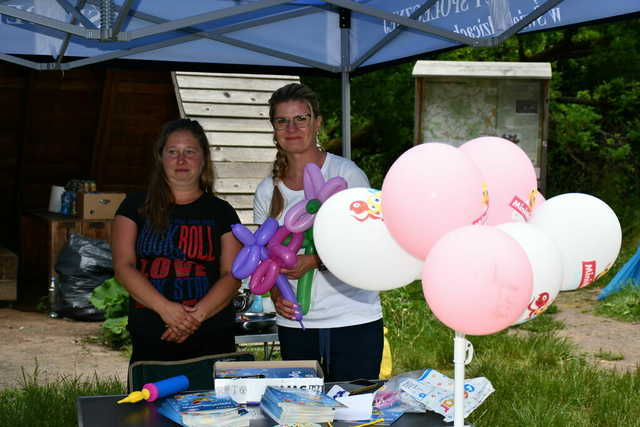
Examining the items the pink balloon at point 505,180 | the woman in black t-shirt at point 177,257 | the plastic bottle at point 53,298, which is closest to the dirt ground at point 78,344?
the plastic bottle at point 53,298

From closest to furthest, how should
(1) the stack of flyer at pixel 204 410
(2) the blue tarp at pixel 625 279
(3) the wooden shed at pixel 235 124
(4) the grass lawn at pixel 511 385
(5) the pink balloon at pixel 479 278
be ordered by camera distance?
(5) the pink balloon at pixel 479 278, (1) the stack of flyer at pixel 204 410, (4) the grass lawn at pixel 511 385, (3) the wooden shed at pixel 235 124, (2) the blue tarp at pixel 625 279

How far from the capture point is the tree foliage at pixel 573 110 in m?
11.3

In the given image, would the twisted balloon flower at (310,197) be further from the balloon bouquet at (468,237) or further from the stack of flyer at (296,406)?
the stack of flyer at (296,406)

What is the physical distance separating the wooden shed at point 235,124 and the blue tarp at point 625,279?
355 centimetres

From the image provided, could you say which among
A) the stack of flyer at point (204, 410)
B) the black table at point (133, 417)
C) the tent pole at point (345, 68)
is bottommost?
the black table at point (133, 417)

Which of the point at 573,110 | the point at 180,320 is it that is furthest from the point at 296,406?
the point at 573,110

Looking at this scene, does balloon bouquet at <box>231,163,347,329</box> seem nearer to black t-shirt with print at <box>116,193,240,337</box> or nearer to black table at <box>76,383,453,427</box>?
black t-shirt with print at <box>116,193,240,337</box>

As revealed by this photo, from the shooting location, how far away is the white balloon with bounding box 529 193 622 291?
2.15 m

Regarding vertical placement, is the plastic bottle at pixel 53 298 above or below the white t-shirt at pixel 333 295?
below

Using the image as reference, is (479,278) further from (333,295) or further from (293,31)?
(293,31)

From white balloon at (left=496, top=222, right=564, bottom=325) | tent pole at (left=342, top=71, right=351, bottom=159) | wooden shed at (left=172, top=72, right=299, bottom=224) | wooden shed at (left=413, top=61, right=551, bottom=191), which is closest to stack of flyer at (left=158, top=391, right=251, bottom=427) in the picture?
white balloon at (left=496, top=222, right=564, bottom=325)

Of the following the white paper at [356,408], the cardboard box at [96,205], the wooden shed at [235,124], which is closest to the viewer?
the white paper at [356,408]

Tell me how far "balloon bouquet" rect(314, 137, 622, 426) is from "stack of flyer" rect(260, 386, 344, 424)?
36 centimetres

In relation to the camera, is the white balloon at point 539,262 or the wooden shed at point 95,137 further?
the wooden shed at point 95,137
